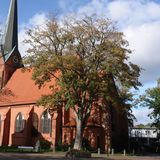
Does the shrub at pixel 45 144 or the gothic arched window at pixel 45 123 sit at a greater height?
the gothic arched window at pixel 45 123

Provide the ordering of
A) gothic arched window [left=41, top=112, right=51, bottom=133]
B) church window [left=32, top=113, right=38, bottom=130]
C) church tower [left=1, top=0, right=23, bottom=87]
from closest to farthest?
gothic arched window [left=41, top=112, right=51, bottom=133] → church window [left=32, top=113, right=38, bottom=130] → church tower [left=1, top=0, right=23, bottom=87]

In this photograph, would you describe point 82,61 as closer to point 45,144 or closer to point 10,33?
point 45,144

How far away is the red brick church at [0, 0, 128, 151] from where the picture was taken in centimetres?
5169

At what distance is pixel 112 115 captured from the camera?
56.1m

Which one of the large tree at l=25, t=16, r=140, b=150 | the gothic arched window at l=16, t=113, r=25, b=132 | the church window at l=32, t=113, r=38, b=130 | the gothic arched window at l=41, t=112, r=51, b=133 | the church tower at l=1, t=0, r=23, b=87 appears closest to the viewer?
the large tree at l=25, t=16, r=140, b=150

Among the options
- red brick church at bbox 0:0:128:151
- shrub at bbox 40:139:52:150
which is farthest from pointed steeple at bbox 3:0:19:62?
shrub at bbox 40:139:52:150

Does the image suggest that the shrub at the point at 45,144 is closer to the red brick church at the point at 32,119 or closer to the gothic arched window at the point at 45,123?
the red brick church at the point at 32,119

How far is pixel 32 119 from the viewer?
57.0 metres

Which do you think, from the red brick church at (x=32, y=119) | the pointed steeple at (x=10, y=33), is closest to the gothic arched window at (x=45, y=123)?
the red brick church at (x=32, y=119)

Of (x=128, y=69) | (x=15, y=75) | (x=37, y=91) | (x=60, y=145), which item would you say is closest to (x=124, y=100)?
(x=128, y=69)

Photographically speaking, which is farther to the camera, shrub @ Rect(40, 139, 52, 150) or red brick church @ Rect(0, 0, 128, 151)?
red brick church @ Rect(0, 0, 128, 151)

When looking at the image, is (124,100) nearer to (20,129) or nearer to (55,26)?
(55,26)

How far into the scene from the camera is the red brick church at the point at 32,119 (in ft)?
170

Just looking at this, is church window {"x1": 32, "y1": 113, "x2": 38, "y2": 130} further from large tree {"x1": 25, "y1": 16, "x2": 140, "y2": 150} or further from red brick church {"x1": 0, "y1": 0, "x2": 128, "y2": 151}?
large tree {"x1": 25, "y1": 16, "x2": 140, "y2": 150}
